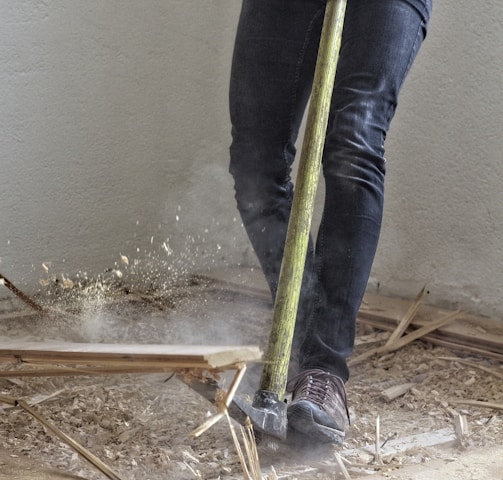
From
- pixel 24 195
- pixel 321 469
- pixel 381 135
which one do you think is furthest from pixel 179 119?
pixel 321 469

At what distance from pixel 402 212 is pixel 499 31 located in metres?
0.72

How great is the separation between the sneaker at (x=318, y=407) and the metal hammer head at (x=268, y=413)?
0.14 ft

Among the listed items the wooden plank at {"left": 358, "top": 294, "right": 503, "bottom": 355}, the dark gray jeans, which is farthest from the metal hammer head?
the wooden plank at {"left": 358, "top": 294, "right": 503, "bottom": 355}

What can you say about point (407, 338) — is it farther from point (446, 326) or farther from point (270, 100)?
point (270, 100)

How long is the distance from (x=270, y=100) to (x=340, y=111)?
0.27 metres

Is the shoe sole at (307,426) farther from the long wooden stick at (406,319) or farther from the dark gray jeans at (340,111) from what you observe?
the long wooden stick at (406,319)

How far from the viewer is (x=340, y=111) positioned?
194 centimetres

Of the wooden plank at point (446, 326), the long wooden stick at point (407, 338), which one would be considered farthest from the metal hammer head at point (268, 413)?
the wooden plank at point (446, 326)

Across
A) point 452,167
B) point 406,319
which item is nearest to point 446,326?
point 406,319

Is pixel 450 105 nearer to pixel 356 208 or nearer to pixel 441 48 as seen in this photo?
pixel 441 48

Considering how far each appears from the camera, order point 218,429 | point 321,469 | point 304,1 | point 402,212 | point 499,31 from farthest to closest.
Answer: point 402,212
point 499,31
point 304,1
point 218,429
point 321,469

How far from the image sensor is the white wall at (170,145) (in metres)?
2.97

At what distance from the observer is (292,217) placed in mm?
1800

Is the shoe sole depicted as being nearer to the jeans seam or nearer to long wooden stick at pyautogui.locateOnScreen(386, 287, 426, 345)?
the jeans seam
